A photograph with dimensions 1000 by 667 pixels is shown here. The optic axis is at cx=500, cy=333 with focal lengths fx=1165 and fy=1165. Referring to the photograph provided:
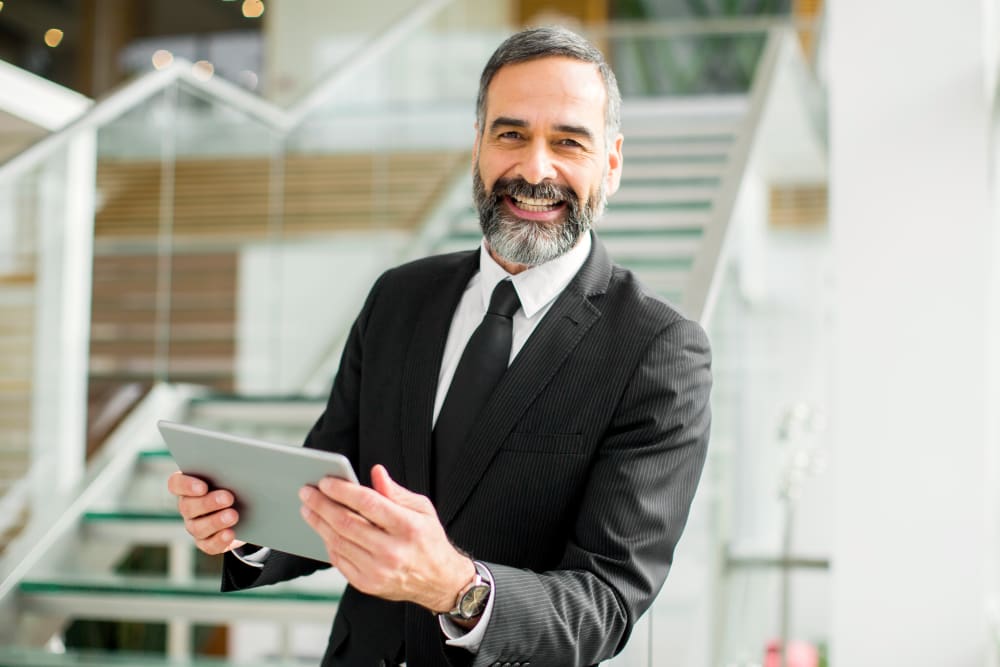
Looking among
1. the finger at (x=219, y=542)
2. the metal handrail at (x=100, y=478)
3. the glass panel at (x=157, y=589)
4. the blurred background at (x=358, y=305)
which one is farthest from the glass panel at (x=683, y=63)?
the finger at (x=219, y=542)

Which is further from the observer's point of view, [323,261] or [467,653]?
[323,261]

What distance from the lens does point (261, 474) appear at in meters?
1.30

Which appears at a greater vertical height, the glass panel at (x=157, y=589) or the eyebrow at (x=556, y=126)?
the eyebrow at (x=556, y=126)

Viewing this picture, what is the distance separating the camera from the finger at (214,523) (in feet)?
4.60

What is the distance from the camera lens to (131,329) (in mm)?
3863

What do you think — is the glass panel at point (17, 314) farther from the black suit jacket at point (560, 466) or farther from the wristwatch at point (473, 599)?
the wristwatch at point (473, 599)

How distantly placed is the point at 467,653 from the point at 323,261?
12.2ft

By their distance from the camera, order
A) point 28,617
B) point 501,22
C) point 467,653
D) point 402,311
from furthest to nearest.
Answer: point 501,22 < point 28,617 < point 402,311 < point 467,653

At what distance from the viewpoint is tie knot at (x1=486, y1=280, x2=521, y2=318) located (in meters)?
1.58

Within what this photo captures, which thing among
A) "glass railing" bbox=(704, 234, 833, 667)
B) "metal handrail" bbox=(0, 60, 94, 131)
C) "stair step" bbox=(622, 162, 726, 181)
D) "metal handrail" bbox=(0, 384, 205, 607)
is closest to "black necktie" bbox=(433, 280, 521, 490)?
"glass railing" bbox=(704, 234, 833, 667)

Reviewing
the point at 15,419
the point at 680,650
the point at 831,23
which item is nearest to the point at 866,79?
the point at 831,23

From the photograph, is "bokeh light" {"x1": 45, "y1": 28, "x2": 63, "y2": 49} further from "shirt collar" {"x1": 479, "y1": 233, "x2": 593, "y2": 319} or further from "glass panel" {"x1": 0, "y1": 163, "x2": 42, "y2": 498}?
"shirt collar" {"x1": 479, "y1": 233, "x2": 593, "y2": 319}

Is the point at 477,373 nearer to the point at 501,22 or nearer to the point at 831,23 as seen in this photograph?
the point at 831,23

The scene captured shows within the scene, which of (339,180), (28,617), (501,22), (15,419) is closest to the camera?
(28,617)
